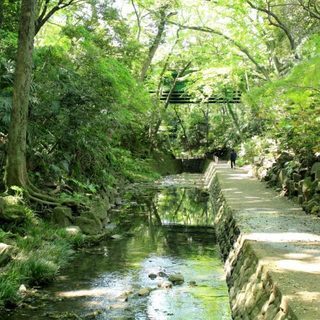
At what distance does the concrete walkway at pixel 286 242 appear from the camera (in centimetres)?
478

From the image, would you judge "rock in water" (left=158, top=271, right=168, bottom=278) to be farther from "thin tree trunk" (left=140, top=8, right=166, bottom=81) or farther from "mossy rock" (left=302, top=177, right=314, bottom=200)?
"thin tree trunk" (left=140, top=8, right=166, bottom=81)

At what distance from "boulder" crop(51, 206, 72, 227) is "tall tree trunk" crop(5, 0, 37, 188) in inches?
40.1

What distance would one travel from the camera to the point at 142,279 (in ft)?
26.8

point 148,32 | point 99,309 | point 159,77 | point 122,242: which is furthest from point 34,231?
point 159,77

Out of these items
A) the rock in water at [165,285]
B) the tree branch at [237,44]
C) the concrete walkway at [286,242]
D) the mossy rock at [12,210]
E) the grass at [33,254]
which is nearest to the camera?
the concrete walkway at [286,242]

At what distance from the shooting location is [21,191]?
424 inches

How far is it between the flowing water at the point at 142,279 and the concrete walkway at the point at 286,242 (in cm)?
105

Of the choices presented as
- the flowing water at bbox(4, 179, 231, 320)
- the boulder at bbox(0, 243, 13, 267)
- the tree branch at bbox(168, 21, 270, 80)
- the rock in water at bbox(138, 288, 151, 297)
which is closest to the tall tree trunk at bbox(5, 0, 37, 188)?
the flowing water at bbox(4, 179, 231, 320)

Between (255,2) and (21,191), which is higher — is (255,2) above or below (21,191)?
above

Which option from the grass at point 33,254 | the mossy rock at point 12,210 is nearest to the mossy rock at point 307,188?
the grass at point 33,254

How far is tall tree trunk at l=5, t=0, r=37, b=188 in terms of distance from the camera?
431 inches

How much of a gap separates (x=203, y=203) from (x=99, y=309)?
12.2 metres

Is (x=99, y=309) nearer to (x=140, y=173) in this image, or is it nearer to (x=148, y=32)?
(x=140, y=173)

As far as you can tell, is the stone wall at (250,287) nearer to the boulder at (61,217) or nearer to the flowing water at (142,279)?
the flowing water at (142,279)
